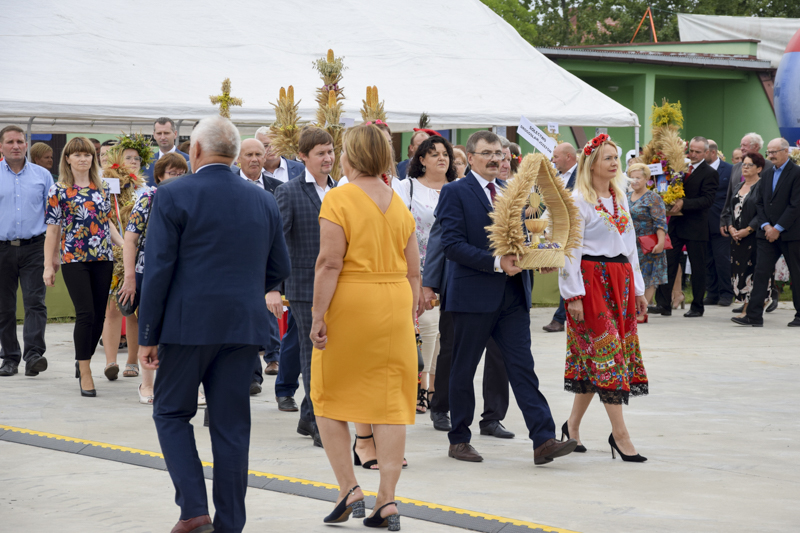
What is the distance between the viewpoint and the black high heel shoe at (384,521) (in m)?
4.48

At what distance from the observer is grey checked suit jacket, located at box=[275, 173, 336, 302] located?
6.11 m

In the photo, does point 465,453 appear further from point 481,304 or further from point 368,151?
point 368,151

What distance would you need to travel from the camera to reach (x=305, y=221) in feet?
20.2

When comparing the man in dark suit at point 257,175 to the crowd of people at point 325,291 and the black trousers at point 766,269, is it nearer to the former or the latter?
the crowd of people at point 325,291

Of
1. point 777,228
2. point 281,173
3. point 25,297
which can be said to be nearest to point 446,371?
point 281,173

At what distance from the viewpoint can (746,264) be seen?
13180 mm

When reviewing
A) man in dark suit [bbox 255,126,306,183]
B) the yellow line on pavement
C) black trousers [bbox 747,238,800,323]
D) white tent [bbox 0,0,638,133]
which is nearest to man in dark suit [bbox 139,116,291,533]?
the yellow line on pavement

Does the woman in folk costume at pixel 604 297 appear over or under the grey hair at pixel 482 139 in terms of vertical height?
under

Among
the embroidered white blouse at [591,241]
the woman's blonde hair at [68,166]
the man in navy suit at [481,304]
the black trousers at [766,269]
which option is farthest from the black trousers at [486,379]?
the black trousers at [766,269]

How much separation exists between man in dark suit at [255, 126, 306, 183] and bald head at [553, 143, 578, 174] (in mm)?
2721

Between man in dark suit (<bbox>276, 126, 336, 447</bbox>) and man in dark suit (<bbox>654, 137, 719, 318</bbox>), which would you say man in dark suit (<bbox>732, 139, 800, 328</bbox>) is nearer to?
man in dark suit (<bbox>654, 137, 719, 318</bbox>)

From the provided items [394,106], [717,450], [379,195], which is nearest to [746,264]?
[394,106]

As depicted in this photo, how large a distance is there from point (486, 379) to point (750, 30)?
2677 cm

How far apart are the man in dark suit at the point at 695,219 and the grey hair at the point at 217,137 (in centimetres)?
974
